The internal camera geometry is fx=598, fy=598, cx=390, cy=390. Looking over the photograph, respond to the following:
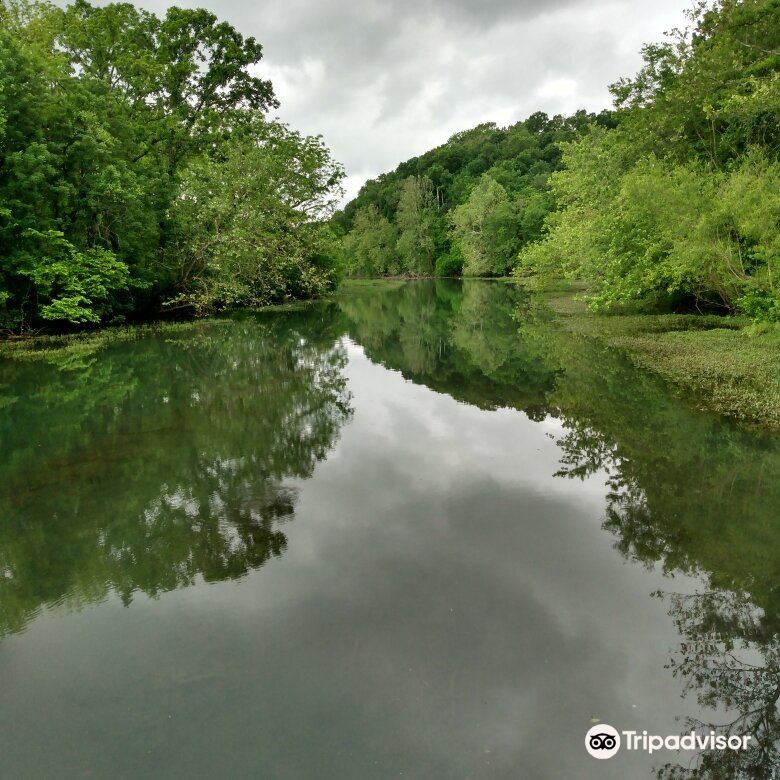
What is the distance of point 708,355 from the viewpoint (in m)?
16.8

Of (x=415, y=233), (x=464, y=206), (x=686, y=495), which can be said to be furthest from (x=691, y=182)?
(x=415, y=233)

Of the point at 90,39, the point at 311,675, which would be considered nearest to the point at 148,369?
the point at 311,675

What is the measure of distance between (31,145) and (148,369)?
11.2 meters

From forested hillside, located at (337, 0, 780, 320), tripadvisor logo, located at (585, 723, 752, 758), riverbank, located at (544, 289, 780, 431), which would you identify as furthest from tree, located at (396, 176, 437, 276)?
tripadvisor logo, located at (585, 723, 752, 758)

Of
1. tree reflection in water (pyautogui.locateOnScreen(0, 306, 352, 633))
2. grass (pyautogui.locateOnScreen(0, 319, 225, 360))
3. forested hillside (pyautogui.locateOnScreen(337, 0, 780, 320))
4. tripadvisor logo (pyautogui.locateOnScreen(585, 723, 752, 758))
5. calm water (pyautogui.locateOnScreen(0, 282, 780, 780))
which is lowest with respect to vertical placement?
tripadvisor logo (pyautogui.locateOnScreen(585, 723, 752, 758))

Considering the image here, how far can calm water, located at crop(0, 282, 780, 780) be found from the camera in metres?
4.29

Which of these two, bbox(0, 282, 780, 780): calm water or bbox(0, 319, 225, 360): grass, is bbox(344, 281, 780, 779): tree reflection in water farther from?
bbox(0, 319, 225, 360): grass

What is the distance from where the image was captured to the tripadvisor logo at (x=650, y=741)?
4.24 metres

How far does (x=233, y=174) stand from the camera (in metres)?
32.5

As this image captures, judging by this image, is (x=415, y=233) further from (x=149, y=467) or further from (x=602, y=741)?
(x=602, y=741)

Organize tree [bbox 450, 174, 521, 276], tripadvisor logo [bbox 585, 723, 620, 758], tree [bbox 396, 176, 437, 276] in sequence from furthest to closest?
tree [bbox 396, 176, 437, 276] < tree [bbox 450, 174, 521, 276] < tripadvisor logo [bbox 585, 723, 620, 758]

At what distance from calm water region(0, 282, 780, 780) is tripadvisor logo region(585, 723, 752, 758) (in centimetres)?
8

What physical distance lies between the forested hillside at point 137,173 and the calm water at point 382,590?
44.5 feet

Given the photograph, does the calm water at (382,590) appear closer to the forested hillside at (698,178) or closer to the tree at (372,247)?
the forested hillside at (698,178)
